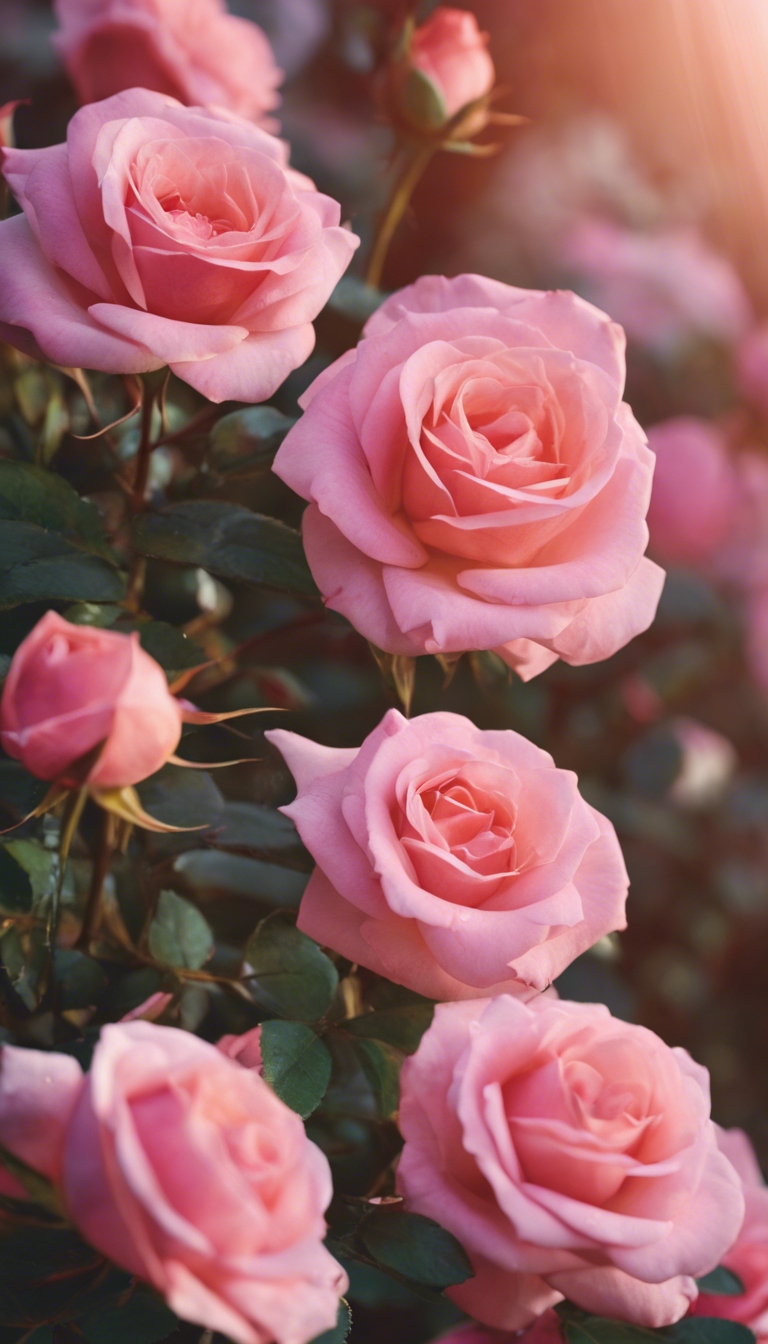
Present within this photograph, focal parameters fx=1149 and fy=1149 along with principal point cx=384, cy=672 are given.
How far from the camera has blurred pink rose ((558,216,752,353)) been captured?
3.31ft

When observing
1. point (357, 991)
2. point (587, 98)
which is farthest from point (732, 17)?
point (357, 991)

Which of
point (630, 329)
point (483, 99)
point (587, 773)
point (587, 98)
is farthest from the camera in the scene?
point (587, 98)

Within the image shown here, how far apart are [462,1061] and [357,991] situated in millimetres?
123

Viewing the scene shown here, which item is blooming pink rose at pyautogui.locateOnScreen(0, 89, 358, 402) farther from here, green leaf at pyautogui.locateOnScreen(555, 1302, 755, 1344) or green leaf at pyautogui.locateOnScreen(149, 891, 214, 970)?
green leaf at pyautogui.locateOnScreen(555, 1302, 755, 1344)

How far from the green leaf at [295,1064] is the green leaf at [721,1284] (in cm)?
18

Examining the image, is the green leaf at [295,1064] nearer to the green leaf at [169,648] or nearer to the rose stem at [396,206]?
the green leaf at [169,648]

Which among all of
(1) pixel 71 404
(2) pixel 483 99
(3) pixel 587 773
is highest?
(2) pixel 483 99

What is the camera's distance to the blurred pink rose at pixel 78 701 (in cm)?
32

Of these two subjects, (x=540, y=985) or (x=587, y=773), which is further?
(x=587, y=773)

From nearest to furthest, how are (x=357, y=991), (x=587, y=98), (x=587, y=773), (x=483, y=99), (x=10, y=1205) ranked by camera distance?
1. (x=10, y=1205)
2. (x=357, y=991)
3. (x=483, y=99)
4. (x=587, y=773)
5. (x=587, y=98)

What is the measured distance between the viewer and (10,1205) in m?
0.32

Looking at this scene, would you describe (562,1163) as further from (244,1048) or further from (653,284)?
(653,284)

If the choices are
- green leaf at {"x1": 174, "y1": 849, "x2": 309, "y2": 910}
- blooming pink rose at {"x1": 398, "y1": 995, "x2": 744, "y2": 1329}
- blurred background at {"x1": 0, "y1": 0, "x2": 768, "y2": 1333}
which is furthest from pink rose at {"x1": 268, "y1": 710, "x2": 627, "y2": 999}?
blurred background at {"x1": 0, "y1": 0, "x2": 768, "y2": 1333}

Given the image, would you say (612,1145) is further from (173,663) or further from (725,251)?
(725,251)
